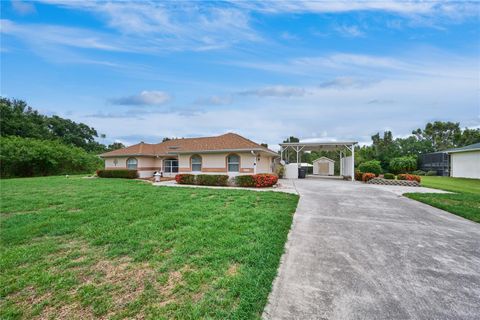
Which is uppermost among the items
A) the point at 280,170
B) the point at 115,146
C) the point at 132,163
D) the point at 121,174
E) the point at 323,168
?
the point at 115,146

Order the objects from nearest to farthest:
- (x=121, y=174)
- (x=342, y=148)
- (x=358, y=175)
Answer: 1. (x=358, y=175)
2. (x=121, y=174)
3. (x=342, y=148)

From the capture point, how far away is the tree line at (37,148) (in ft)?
72.8

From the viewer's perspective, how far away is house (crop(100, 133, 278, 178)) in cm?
1551

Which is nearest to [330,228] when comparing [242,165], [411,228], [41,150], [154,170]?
[411,228]

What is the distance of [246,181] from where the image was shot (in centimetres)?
1418

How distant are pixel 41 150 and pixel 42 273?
27640mm

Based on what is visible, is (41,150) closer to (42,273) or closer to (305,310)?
(42,273)

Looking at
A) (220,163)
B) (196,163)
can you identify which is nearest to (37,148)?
(196,163)

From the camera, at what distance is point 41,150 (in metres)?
23.3

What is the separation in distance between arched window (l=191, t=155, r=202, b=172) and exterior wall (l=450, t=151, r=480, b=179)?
25029 mm

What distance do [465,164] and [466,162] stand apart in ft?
0.82

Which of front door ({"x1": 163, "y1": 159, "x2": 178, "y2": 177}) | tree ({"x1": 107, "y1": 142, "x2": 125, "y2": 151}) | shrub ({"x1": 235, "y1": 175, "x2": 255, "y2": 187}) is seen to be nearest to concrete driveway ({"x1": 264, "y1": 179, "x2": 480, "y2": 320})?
shrub ({"x1": 235, "y1": 175, "x2": 255, "y2": 187})

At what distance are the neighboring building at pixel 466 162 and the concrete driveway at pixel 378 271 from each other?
20.5m

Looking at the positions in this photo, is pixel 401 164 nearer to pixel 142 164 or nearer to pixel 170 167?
pixel 170 167
